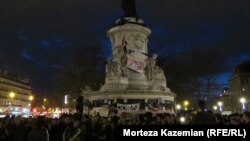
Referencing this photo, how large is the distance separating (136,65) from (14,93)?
264 feet

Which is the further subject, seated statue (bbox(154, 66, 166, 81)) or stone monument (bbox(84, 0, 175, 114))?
seated statue (bbox(154, 66, 166, 81))

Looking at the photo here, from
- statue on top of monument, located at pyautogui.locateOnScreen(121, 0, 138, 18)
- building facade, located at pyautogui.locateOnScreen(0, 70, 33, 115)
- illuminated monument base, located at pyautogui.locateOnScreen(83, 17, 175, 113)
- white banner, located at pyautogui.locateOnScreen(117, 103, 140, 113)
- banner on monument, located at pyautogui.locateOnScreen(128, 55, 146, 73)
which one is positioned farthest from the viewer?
building facade, located at pyautogui.locateOnScreen(0, 70, 33, 115)

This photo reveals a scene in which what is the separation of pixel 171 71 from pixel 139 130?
58.2m

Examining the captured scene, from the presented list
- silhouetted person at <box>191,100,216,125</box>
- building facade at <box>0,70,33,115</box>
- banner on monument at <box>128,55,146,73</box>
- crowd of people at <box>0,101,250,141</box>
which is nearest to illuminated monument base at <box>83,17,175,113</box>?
banner on monument at <box>128,55,146,73</box>

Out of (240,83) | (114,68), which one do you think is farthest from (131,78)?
(240,83)

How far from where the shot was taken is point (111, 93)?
33.2 meters

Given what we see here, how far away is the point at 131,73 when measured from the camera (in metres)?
35.8

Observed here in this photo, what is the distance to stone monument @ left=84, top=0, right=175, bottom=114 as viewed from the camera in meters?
33.4

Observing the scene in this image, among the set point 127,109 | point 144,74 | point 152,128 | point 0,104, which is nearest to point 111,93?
point 127,109

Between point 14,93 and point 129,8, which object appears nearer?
point 129,8

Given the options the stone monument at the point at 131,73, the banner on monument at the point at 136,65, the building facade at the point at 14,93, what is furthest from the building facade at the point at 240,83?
the banner on monument at the point at 136,65

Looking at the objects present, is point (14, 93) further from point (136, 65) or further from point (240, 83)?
point (136, 65)

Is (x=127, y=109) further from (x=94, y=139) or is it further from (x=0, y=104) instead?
→ (x=0, y=104)

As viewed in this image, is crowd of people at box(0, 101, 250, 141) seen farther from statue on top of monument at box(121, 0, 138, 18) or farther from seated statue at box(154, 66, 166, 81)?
statue on top of monument at box(121, 0, 138, 18)
